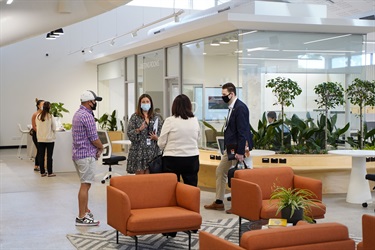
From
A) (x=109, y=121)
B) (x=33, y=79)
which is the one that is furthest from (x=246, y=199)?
(x=33, y=79)

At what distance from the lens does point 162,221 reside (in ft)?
16.5

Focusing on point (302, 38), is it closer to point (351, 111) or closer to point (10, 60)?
point (351, 111)

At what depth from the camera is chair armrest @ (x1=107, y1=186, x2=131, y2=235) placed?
5023mm

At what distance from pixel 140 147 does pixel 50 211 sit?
1.76 m

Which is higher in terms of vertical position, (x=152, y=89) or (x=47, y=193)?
(x=152, y=89)

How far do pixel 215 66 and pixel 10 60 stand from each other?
Result: 10049 millimetres

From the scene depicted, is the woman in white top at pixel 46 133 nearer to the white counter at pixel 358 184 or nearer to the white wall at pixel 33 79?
the white counter at pixel 358 184

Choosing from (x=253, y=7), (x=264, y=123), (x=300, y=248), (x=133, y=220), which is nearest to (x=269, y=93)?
(x=264, y=123)

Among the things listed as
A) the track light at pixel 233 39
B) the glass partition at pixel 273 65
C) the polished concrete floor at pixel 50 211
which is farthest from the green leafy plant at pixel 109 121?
the track light at pixel 233 39

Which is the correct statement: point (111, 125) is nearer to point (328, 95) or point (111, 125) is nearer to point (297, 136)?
point (297, 136)

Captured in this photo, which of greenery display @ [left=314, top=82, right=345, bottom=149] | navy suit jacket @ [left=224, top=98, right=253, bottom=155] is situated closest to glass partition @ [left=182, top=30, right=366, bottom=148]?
greenery display @ [left=314, top=82, right=345, bottom=149]

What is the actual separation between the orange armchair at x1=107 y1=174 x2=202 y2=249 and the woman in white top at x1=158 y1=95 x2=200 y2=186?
0.31m

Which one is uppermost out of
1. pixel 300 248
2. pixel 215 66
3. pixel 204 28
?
pixel 204 28

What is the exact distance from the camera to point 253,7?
976 cm
